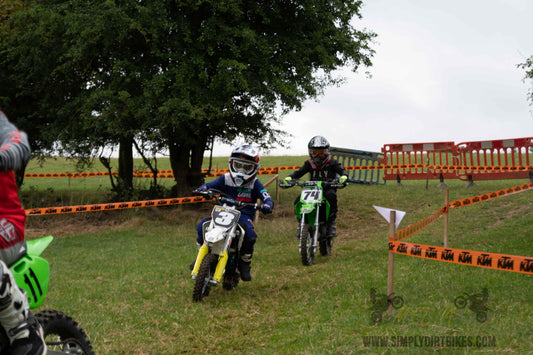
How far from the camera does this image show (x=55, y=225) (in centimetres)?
1677

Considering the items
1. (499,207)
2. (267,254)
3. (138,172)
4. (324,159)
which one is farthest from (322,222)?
(138,172)

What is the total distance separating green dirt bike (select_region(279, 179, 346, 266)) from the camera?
9430 mm

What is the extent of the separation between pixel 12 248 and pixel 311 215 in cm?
682

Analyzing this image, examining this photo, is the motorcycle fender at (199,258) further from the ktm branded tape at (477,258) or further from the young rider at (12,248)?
the young rider at (12,248)

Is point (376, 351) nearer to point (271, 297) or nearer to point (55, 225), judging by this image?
point (271, 297)

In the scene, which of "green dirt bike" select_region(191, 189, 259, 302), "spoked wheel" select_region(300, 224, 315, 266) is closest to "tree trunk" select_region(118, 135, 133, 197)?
"spoked wheel" select_region(300, 224, 315, 266)

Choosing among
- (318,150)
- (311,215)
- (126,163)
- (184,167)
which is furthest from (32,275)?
(126,163)

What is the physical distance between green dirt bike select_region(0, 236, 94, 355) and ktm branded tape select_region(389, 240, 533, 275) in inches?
127

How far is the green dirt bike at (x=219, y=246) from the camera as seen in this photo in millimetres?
6977

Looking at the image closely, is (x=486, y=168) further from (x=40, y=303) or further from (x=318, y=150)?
(x=40, y=303)

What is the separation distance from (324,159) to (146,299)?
14.6 feet

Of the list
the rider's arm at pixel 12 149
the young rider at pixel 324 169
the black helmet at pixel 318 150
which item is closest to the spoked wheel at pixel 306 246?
the young rider at pixel 324 169

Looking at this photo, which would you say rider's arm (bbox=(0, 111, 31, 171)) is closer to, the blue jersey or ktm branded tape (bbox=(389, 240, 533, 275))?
ktm branded tape (bbox=(389, 240, 533, 275))

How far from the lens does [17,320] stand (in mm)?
3123
